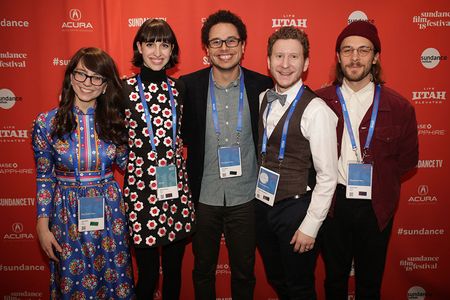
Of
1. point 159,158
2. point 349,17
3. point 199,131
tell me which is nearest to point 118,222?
point 159,158

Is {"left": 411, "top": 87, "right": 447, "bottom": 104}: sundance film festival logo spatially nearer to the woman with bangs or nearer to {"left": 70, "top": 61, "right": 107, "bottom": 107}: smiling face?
the woman with bangs

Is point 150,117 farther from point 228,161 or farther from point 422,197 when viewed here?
point 422,197

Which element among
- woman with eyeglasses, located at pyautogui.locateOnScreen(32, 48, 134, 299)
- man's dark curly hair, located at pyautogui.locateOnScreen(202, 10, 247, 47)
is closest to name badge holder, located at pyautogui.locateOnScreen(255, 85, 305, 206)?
man's dark curly hair, located at pyautogui.locateOnScreen(202, 10, 247, 47)

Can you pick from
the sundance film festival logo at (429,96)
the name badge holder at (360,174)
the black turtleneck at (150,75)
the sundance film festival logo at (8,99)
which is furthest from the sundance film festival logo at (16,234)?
the sundance film festival logo at (429,96)

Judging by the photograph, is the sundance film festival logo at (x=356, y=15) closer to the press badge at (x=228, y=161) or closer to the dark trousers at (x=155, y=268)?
the press badge at (x=228, y=161)

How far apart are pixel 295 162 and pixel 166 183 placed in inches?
28.1

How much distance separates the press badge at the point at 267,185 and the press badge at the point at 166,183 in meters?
0.48

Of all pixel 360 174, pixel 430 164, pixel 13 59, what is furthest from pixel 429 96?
pixel 13 59

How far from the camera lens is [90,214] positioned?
6.17ft

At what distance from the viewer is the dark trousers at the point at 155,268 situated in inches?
82.6

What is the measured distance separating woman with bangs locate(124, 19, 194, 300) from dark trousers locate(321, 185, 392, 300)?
858 mm

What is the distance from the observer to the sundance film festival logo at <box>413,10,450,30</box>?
2783 mm

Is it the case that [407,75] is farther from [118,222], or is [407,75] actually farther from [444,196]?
[118,222]

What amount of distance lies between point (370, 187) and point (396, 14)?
1548mm
